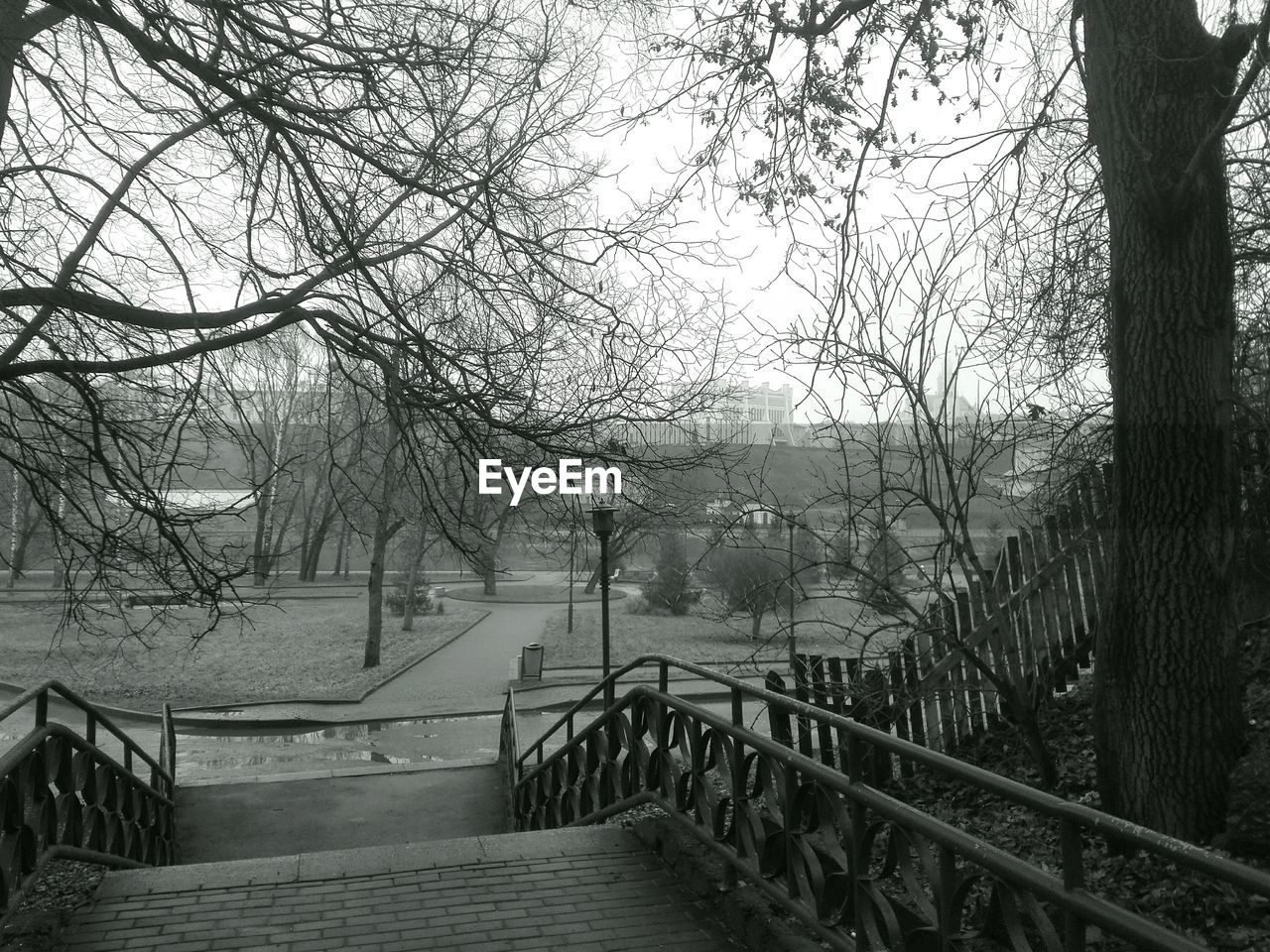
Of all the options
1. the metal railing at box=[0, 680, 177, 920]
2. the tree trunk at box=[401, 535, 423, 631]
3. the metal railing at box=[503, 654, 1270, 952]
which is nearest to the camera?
the metal railing at box=[503, 654, 1270, 952]

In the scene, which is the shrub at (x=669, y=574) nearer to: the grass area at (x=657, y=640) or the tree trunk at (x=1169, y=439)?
the grass area at (x=657, y=640)

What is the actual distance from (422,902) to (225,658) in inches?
1017

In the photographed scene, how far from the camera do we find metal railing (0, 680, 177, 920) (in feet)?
14.6

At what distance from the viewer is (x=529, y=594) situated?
168 feet

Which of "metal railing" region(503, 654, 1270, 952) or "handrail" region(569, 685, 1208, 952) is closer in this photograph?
"handrail" region(569, 685, 1208, 952)

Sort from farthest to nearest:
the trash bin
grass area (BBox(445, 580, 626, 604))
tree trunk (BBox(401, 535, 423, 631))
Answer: grass area (BBox(445, 580, 626, 604))
tree trunk (BBox(401, 535, 423, 631))
the trash bin

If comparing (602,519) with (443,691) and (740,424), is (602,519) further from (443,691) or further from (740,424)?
(443,691)

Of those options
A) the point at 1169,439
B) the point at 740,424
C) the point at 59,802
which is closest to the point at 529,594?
the point at 740,424

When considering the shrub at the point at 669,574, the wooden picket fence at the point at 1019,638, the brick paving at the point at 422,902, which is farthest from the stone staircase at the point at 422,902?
the shrub at the point at 669,574

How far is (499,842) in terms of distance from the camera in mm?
5949
